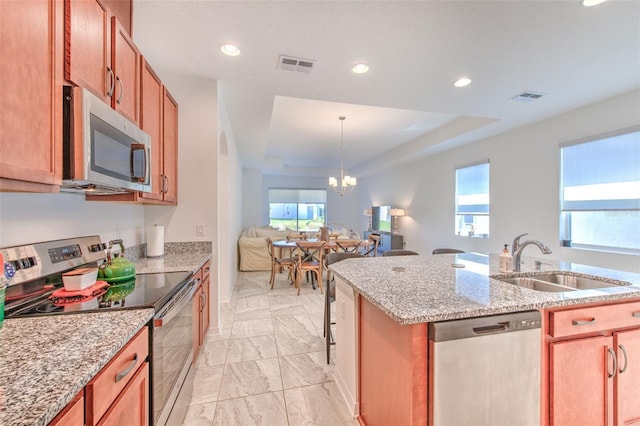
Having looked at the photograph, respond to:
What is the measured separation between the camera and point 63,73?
43.7 inches

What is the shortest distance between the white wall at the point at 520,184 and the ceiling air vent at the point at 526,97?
88cm

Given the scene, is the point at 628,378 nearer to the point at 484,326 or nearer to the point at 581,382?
the point at 581,382

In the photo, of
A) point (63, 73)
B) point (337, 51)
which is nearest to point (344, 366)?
point (63, 73)

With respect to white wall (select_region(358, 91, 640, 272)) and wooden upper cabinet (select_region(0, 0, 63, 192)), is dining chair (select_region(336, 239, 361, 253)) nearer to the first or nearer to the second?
white wall (select_region(358, 91, 640, 272))

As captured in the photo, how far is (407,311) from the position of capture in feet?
3.63

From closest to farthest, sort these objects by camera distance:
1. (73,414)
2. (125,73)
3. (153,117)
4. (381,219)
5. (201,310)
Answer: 1. (73,414)
2. (125,73)
3. (153,117)
4. (201,310)
5. (381,219)

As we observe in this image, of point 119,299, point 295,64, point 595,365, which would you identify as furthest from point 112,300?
point 595,365

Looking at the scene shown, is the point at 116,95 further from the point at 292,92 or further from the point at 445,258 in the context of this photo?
the point at 445,258

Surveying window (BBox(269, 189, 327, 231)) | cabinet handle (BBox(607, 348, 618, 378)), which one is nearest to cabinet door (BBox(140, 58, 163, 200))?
cabinet handle (BBox(607, 348, 618, 378))

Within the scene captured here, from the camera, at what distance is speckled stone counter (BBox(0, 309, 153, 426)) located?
1.95 feet

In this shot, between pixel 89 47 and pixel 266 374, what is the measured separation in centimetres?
237

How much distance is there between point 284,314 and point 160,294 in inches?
87.4

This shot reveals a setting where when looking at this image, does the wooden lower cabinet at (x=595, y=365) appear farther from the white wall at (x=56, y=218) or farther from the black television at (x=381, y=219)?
the black television at (x=381, y=219)

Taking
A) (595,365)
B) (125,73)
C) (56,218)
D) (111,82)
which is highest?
(125,73)
